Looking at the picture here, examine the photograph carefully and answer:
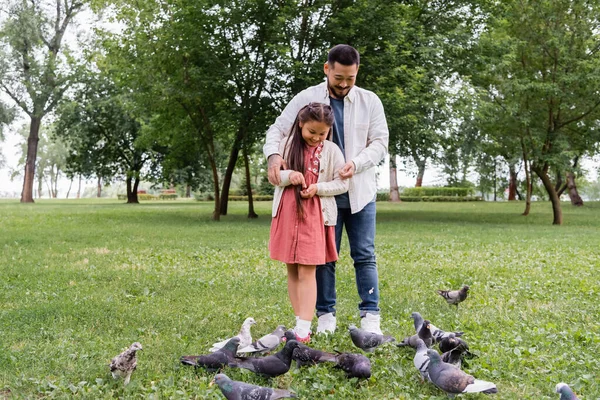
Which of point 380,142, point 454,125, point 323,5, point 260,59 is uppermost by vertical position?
point 323,5

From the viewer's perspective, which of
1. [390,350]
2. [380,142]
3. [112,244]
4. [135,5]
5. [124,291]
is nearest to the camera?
[390,350]

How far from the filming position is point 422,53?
18.8m

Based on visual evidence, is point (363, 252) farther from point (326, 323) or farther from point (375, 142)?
point (375, 142)

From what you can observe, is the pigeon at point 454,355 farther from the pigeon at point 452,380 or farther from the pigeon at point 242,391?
the pigeon at point 242,391

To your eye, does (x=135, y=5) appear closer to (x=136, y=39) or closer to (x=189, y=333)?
(x=136, y=39)

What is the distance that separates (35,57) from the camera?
35.2 meters

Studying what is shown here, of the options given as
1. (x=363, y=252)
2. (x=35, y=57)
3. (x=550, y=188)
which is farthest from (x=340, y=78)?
(x=35, y=57)

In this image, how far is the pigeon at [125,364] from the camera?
3600 mm

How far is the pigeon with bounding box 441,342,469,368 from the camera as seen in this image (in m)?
3.84

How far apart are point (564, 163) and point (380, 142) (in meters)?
17.6

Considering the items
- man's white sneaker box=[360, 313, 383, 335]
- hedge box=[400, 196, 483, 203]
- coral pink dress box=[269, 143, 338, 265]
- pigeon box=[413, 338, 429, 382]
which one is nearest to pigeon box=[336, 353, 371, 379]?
pigeon box=[413, 338, 429, 382]

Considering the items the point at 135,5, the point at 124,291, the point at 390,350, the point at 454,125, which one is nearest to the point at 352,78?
the point at 390,350

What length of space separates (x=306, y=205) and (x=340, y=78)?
1.00 m

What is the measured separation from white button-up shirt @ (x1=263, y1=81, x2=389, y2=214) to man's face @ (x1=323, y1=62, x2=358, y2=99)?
62 millimetres
